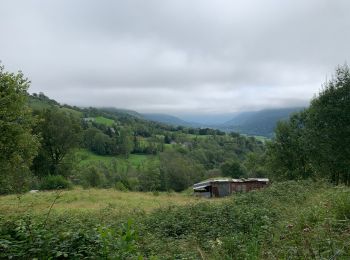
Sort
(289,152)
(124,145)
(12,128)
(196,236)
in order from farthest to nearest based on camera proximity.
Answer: (124,145) < (289,152) < (12,128) < (196,236)

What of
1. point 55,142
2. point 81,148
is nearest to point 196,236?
point 55,142

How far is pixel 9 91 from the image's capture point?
22609 mm

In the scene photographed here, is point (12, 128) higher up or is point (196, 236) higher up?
point (12, 128)

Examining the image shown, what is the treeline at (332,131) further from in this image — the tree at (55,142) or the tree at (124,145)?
the tree at (124,145)

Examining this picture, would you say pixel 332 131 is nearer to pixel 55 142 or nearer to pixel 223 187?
pixel 223 187

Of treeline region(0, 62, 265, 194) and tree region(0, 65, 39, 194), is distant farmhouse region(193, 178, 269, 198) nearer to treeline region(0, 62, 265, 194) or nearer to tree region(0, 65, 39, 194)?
treeline region(0, 62, 265, 194)

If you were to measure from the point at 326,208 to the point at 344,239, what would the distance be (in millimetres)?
2932

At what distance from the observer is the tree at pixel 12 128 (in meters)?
22.1

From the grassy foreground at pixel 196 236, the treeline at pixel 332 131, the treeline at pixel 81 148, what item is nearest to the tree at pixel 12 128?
the treeline at pixel 81 148

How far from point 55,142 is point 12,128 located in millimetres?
24304

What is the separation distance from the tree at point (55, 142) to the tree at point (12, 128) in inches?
857

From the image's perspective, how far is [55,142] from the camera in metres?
45.8

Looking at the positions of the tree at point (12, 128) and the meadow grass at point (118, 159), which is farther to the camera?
the meadow grass at point (118, 159)

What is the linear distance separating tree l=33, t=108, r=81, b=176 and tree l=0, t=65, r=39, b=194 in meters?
21.8
